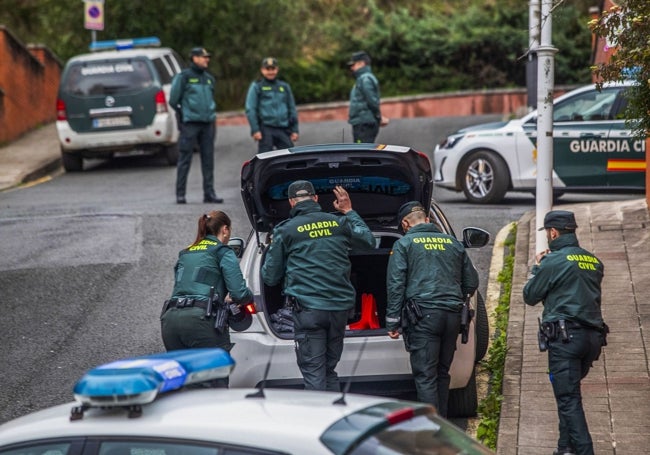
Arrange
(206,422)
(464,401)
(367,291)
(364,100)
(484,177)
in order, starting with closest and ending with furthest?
(206,422), (464,401), (367,291), (364,100), (484,177)

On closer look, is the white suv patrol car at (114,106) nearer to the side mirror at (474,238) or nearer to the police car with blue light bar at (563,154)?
the police car with blue light bar at (563,154)

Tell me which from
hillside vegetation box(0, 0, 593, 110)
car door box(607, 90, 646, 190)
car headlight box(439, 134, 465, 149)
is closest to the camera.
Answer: car door box(607, 90, 646, 190)

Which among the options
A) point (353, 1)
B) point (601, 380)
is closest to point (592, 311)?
point (601, 380)

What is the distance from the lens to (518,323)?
386 inches

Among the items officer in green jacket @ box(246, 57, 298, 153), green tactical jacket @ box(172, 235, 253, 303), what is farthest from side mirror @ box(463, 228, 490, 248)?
officer in green jacket @ box(246, 57, 298, 153)

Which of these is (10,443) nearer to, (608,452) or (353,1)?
(608,452)

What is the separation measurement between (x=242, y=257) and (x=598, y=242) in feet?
16.5

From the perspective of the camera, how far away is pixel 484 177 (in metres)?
16.1

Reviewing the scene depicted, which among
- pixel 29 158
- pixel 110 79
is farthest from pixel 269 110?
pixel 29 158

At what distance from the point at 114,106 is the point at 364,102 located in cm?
708

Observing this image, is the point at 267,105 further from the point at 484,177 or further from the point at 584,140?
the point at 584,140

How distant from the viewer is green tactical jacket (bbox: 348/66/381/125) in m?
14.7

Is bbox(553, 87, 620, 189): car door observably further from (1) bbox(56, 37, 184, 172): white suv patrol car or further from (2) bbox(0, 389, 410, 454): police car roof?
(2) bbox(0, 389, 410, 454): police car roof

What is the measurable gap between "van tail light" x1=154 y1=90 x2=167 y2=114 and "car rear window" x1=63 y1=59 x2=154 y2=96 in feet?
0.84
